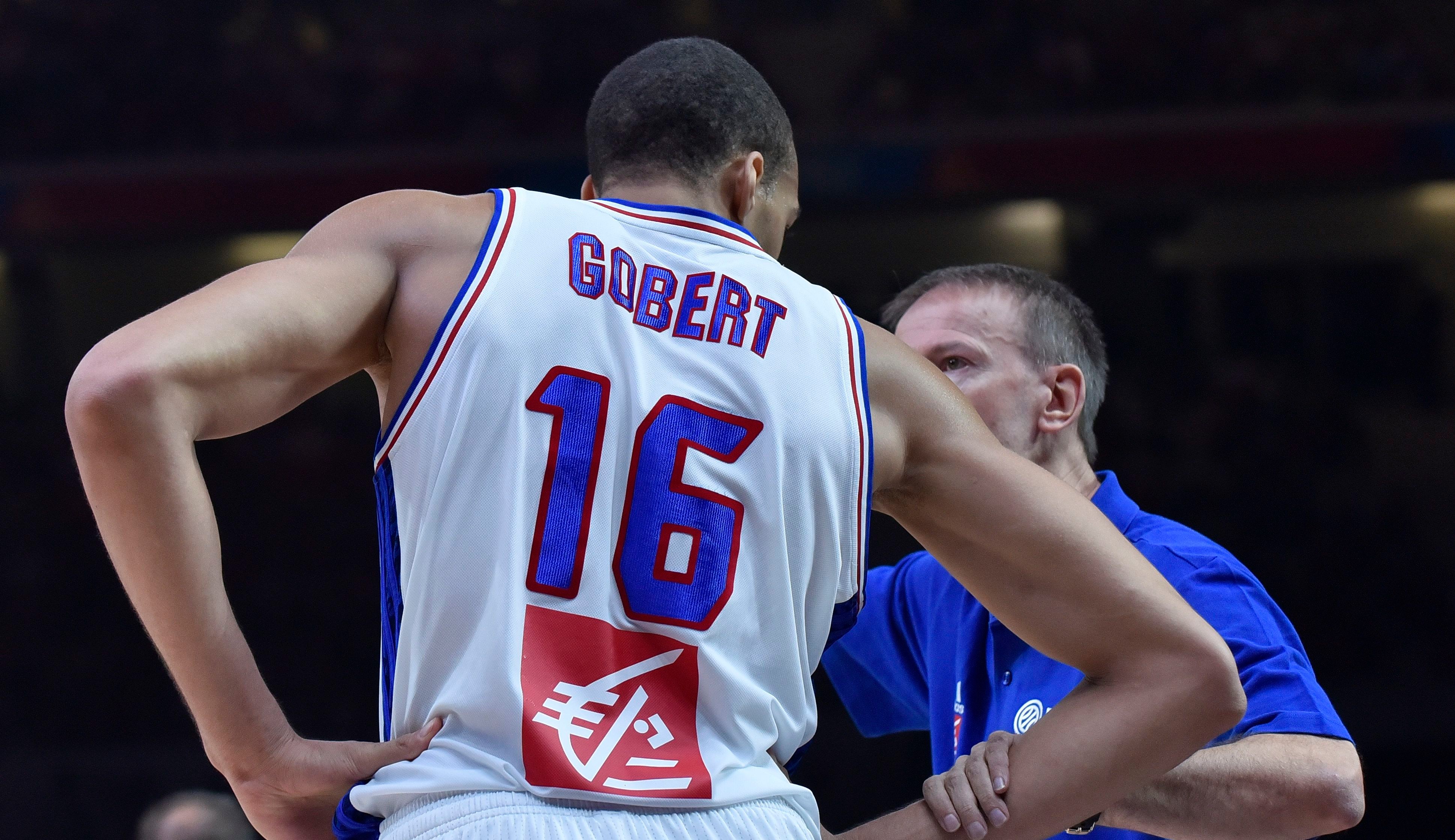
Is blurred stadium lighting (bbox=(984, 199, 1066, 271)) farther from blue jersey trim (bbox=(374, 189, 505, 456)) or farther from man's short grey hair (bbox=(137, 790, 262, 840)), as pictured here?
blue jersey trim (bbox=(374, 189, 505, 456))

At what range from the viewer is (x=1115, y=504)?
6.47 ft

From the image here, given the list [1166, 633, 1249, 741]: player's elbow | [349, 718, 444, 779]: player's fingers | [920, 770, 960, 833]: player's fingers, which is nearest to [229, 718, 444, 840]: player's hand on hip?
[349, 718, 444, 779]: player's fingers

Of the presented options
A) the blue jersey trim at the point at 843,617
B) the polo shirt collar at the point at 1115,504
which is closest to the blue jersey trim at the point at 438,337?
the blue jersey trim at the point at 843,617

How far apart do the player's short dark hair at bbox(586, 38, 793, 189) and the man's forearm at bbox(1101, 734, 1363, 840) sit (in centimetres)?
89

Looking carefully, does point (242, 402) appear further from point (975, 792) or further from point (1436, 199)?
point (1436, 199)

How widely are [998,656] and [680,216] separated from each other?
92 centimetres

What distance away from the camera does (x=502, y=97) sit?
289 inches

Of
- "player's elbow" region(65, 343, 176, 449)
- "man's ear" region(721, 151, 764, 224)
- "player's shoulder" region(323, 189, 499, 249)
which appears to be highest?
"man's ear" region(721, 151, 764, 224)

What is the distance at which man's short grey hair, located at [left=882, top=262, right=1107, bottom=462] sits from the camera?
2127mm

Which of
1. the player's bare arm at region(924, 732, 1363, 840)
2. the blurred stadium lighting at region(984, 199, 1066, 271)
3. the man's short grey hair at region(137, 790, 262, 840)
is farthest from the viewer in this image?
the blurred stadium lighting at region(984, 199, 1066, 271)

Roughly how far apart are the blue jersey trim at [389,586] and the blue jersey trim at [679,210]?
37 centimetres

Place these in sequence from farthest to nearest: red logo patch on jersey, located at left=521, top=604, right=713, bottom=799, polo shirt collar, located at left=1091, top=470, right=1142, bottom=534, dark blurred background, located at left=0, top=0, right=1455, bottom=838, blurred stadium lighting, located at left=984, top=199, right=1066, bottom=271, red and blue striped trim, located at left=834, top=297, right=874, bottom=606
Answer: blurred stadium lighting, located at left=984, top=199, right=1066, bottom=271
dark blurred background, located at left=0, top=0, right=1455, bottom=838
polo shirt collar, located at left=1091, top=470, right=1142, bottom=534
red and blue striped trim, located at left=834, top=297, right=874, bottom=606
red logo patch on jersey, located at left=521, top=604, right=713, bottom=799

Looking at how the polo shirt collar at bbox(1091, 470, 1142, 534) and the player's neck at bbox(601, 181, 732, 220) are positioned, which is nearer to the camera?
the player's neck at bbox(601, 181, 732, 220)

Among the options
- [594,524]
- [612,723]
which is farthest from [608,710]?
[594,524]
